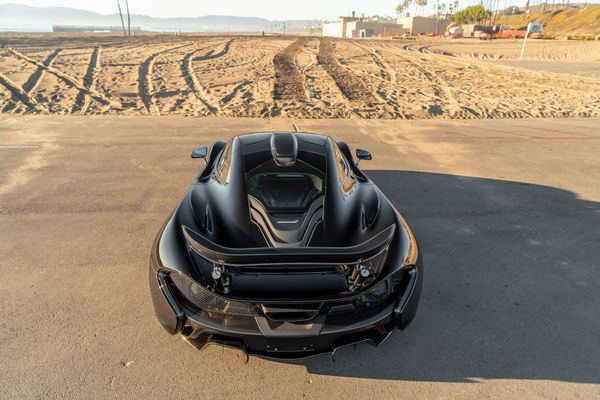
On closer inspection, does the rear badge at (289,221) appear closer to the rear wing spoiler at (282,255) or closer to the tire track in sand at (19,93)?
the rear wing spoiler at (282,255)

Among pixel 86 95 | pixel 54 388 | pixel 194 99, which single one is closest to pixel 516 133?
pixel 194 99

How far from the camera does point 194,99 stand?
41.4ft

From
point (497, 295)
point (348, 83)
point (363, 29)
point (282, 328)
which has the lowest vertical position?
point (497, 295)

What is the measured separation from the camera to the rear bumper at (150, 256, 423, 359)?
222 cm

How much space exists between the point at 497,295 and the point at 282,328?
95.0 inches

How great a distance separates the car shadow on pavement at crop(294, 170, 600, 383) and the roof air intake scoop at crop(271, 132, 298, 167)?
164 centimetres

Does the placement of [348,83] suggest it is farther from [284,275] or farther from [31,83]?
[284,275]

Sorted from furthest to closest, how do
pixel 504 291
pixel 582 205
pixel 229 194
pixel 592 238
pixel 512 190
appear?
1. pixel 512 190
2. pixel 582 205
3. pixel 592 238
4. pixel 504 291
5. pixel 229 194

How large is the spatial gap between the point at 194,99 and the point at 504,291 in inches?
451

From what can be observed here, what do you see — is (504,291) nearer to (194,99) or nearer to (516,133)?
(516,133)

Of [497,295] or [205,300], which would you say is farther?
[497,295]

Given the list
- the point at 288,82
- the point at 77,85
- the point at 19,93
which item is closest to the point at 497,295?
the point at 288,82

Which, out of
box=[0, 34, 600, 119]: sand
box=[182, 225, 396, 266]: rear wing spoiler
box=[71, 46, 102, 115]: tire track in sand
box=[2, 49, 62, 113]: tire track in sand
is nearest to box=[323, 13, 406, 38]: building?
box=[0, 34, 600, 119]: sand

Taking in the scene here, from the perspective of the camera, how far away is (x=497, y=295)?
11.7 ft
